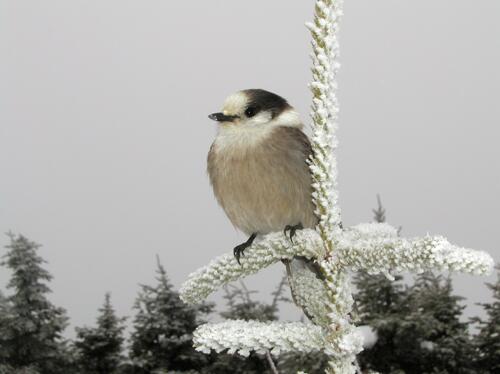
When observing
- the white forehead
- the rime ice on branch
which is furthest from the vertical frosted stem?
the white forehead

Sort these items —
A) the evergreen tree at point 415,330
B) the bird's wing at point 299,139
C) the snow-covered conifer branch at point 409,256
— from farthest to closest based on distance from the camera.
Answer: the evergreen tree at point 415,330, the bird's wing at point 299,139, the snow-covered conifer branch at point 409,256

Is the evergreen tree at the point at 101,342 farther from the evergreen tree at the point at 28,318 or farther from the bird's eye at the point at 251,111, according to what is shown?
the bird's eye at the point at 251,111

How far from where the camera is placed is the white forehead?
3699 mm

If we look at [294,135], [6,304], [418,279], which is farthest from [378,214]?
[6,304]

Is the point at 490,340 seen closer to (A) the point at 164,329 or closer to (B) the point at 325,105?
(A) the point at 164,329

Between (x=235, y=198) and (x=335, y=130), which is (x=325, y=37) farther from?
(x=235, y=198)

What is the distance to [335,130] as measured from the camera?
1.63 meters

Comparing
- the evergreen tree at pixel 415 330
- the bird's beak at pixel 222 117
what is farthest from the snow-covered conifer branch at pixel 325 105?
the evergreen tree at pixel 415 330

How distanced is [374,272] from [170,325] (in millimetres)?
13797

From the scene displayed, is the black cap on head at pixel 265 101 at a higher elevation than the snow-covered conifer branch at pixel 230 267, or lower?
higher

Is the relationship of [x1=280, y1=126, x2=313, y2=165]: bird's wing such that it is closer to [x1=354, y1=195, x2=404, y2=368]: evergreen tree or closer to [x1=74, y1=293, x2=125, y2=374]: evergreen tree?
[x1=354, y1=195, x2=404, y2=368]: evergreen tree

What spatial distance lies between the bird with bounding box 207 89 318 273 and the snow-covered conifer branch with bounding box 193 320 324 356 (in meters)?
1.75

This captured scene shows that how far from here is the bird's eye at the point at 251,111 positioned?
3727 millimetres

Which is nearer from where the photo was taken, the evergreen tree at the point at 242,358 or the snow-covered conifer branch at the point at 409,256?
the snow-covered conifer branch at the point at 409,256
